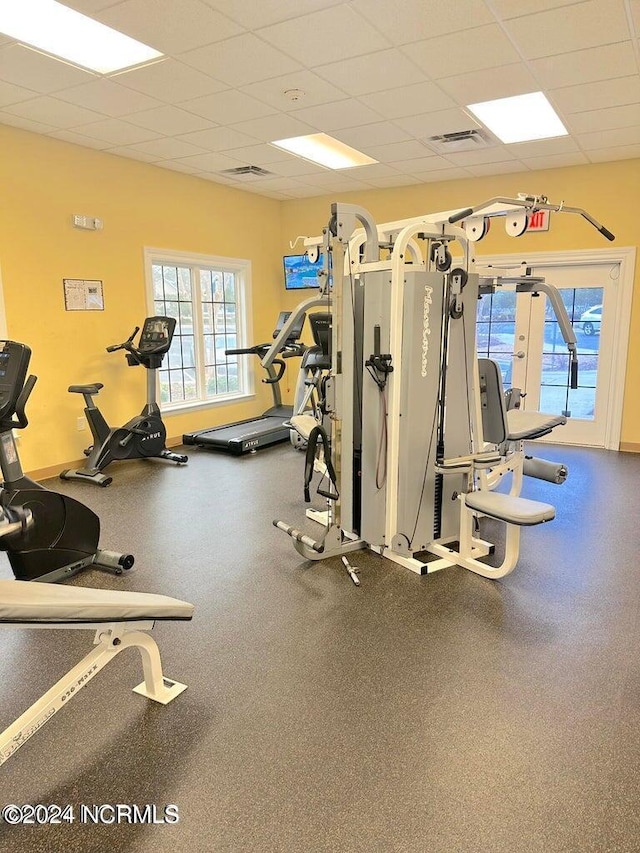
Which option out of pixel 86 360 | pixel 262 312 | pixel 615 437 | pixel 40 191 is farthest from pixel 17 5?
pixel 615 437

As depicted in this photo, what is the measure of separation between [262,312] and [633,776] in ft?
21.6

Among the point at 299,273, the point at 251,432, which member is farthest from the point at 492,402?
the point at 299,273

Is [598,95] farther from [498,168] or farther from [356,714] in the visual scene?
[356,714]

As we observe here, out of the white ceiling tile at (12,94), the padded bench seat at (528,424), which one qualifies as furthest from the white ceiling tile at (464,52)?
the white ceiling tile at (12,94)

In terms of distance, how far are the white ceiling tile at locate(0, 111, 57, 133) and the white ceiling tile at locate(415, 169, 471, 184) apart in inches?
143

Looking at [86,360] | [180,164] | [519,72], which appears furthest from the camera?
[180,164]

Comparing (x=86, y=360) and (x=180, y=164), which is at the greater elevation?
(x=180, y=164)

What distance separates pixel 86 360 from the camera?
17.5 ft

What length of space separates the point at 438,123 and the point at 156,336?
3.09m

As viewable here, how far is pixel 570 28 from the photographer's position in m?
2.97

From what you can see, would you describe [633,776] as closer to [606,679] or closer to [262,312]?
[606,679]

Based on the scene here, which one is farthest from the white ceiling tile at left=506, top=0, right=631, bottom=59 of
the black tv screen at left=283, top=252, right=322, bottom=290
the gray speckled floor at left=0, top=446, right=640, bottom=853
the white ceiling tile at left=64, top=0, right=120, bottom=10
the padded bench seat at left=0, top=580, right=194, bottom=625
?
the black tv screen at left=283, top=252, right=322, bottom=290

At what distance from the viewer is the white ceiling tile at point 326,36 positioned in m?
2.87

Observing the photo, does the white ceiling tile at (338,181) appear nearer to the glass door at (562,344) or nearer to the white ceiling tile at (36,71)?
the glass door at (562,344)
